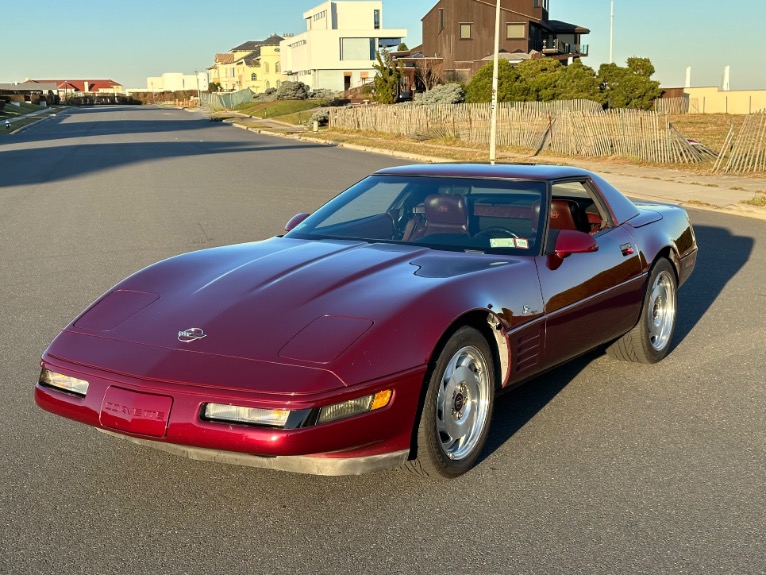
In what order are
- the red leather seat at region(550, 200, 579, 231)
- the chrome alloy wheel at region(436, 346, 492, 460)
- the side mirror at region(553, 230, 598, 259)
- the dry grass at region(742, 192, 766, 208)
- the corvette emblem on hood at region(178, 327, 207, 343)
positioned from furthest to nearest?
the dry grass at region(742, 192, 766, 208), the red leather seat at region(550, 200, 579, 231), the side mirror at region(553, 230, 598, 259), the chrome alloy wheel at region(436, 346, 492, 460), the corvette emblem on hood at region(178, 327, 207, 343)

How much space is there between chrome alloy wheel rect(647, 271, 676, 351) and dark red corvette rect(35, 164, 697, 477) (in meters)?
0.33

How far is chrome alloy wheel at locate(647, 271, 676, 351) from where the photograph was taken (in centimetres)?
621

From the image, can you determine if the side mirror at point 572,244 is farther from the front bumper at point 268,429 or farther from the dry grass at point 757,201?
the dry grass at point 757,201

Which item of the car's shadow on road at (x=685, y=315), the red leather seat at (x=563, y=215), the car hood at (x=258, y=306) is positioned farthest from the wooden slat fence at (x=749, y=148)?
the car hood at (x=258, y=306)

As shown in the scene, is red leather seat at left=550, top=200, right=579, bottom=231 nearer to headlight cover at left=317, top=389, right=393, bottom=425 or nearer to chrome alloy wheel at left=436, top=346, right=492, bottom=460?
chrome alloy wheel at left=436, top=346, right=492, bottom=460

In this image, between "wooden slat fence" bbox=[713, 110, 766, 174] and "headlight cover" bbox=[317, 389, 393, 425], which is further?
"wooden slat fence" bbox=[713, 110, 766, 174]

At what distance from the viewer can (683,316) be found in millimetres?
7609

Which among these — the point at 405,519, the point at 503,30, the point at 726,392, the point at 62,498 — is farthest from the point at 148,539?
the point at 503,30

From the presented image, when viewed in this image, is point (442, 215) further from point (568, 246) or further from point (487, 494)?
point (487, 494)

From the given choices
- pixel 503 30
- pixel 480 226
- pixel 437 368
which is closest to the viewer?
pixel 437 368

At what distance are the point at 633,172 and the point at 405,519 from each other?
20.5 meters

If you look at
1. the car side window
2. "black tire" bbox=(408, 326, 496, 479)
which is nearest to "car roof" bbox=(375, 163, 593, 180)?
the car side window

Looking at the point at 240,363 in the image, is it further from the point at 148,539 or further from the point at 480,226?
the point at 480,226

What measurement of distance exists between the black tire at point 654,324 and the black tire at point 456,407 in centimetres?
192
